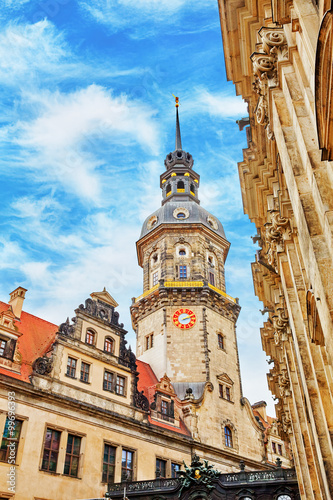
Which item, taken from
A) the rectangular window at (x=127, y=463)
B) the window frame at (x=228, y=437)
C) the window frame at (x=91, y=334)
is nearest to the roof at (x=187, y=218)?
the window frame at (x=91, y=334)

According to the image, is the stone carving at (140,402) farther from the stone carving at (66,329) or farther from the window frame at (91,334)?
the stone carving at (66,329)

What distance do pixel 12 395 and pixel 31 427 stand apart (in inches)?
71.3

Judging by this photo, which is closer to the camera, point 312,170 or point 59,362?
point 312,170

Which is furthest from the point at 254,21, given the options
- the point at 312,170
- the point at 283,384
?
the point at 283,384

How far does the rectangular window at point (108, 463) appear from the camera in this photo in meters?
24.7

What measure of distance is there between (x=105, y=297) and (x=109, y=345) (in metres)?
3.47

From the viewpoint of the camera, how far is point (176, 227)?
4394cm

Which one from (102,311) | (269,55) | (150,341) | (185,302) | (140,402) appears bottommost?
(269,55)

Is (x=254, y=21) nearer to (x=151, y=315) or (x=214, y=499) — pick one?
(x=214, y=499)

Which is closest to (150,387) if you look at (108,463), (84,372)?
(84,372)

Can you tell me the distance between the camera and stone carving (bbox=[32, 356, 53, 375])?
24.3 metres

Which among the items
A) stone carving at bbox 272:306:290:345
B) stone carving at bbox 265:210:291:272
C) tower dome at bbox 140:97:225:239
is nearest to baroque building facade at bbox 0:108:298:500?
tower dome at bbox 140:97:225:239

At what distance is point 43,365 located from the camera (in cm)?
2458

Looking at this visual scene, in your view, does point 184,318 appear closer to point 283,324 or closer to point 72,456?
point 72,456
